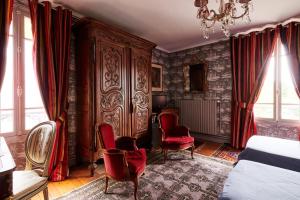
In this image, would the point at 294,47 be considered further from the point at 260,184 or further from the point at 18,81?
the point at 18,81

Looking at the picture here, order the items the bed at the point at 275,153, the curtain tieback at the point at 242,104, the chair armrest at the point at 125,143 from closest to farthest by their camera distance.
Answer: the bed at the point at 275,153
the chair armrest at the point at 125,143
the curtain tieback at the point at 242,104

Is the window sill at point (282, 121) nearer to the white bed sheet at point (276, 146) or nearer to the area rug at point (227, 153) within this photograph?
the area rug at point (227, 153)

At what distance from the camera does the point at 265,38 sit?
3467 mm

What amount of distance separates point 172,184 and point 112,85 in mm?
1868

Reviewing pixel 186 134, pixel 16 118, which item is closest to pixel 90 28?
pixel 16 118

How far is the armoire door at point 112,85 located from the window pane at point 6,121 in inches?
45.5

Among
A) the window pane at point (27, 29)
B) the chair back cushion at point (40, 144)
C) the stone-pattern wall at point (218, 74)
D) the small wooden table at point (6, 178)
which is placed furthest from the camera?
the stone-pattern wall at point (218, 74)

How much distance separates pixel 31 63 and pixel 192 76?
12.6 feet

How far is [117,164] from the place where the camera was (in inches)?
79.7

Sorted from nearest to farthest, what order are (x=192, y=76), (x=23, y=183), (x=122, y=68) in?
(x=23, y=183)
(x=122, y=68)
(x=192, y=76)

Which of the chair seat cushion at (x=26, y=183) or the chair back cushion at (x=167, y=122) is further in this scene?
the chair back cushion at (x=167, y=122)

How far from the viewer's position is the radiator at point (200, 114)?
440cm

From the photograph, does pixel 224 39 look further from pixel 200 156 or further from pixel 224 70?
pixel 200 156

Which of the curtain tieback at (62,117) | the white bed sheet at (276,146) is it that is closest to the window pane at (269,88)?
the white bed sheet at (276,146)
